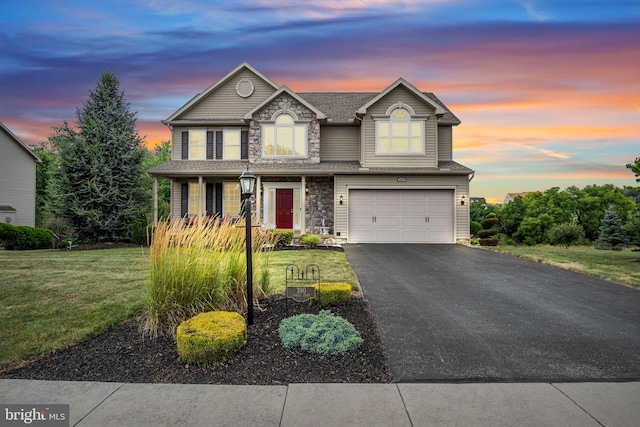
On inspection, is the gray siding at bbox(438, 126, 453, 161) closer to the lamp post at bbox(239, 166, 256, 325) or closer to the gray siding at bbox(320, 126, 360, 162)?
the gray siding at bbox(320, 126, 360, 162)

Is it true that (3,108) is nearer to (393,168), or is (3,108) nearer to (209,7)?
(209,7)

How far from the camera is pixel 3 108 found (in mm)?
19984

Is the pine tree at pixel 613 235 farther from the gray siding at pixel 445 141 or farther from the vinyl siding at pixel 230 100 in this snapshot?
the vinyl siding at pixel 230 100

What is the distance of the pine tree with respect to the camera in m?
15.7

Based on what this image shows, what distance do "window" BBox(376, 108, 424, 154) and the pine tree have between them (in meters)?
9.01

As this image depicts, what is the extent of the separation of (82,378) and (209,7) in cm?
994

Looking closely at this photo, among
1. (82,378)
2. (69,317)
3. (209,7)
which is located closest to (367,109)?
(209,7)

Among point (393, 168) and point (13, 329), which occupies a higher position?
point (393, 168)

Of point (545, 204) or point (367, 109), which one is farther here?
point (545, 204)

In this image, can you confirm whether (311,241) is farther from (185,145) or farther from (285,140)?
(185,145)

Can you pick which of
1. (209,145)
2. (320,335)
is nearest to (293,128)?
Answer: (209,145)

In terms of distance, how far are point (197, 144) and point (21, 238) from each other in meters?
8.54

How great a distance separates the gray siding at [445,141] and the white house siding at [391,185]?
6.81 feet

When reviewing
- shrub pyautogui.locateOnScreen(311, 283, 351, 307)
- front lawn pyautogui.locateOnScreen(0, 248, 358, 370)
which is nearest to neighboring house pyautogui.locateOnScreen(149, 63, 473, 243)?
front lawn pyautogui.locateOnScreen(0, 248, 358, 370)
